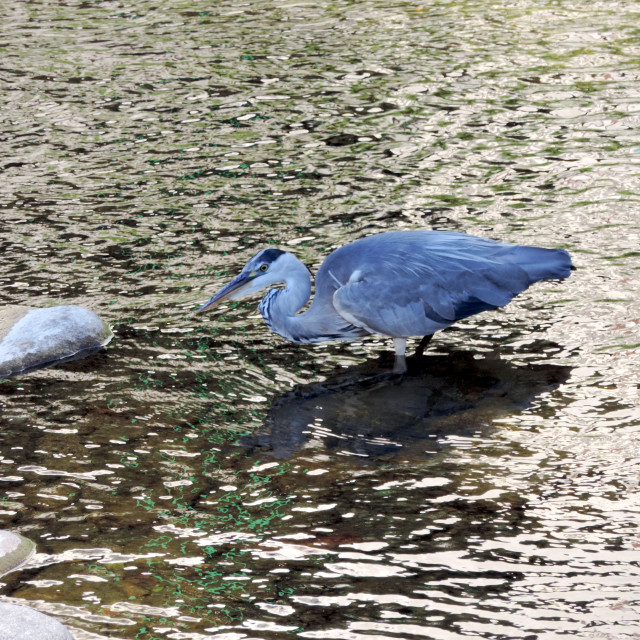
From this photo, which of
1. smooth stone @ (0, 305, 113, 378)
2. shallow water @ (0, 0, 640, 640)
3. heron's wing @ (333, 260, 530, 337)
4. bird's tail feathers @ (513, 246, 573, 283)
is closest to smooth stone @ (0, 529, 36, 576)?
shallow water @ (0, 0, 640, 640)

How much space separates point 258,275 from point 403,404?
1334 mm

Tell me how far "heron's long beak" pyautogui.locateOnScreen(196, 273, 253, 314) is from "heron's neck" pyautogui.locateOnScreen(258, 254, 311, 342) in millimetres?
177

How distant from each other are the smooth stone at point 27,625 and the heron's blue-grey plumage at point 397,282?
10.2 feet

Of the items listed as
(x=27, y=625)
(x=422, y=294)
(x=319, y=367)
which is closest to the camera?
(x=27, y=625)

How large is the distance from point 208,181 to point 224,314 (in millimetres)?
2465

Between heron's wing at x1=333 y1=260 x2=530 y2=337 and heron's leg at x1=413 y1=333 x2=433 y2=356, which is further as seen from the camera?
heron's leg at x1=413 y1=333 x2=433 y2=356

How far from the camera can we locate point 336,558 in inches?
194

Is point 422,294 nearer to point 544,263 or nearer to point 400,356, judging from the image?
point 400,356

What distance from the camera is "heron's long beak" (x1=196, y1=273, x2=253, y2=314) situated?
7055 millimetres

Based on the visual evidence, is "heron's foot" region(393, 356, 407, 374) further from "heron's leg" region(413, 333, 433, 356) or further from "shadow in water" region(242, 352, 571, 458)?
"heron's leg" region(413, 333, 433, 356)

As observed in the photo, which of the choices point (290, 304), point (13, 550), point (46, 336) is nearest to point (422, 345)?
point (290, 304)

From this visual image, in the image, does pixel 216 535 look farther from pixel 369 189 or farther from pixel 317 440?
pixel 369 189

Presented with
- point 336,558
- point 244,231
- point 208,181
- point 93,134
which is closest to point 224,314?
point 244,231

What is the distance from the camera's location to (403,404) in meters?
6.52
